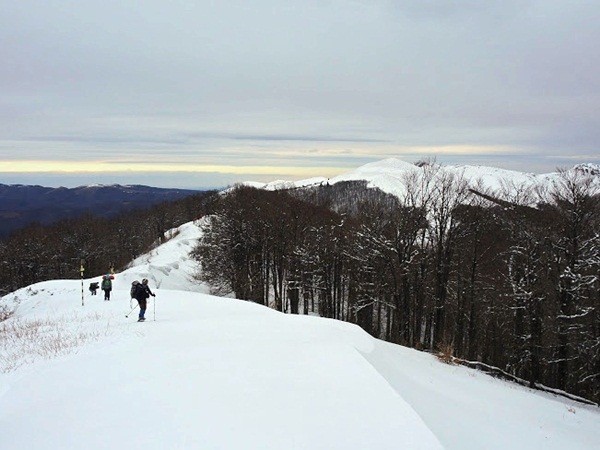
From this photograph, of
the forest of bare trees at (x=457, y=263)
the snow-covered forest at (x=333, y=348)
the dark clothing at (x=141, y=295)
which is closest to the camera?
the snow-covered forest at (x=333, y=348)

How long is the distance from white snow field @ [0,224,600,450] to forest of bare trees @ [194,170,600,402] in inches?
364

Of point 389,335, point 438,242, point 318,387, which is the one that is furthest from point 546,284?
point 318,387

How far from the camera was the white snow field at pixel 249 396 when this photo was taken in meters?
6.22

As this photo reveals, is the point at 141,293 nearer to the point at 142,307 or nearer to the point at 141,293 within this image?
the point at 141,293

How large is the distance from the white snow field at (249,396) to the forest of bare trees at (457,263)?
9.24m

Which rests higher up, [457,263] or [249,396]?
[249,396]

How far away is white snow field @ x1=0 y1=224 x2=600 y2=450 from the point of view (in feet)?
20.4

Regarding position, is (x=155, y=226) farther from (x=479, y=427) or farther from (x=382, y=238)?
(x=479, y=427)

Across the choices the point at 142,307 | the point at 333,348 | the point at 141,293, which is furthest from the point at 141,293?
the point at 333,348

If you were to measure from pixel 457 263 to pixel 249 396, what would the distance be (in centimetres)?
2747

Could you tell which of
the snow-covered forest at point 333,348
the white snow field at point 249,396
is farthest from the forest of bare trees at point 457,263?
the white snow field at point 249,396

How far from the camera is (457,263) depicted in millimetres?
31750

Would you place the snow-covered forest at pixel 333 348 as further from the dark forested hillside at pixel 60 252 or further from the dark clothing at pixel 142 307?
the dark forested hillside at pixel 60 252

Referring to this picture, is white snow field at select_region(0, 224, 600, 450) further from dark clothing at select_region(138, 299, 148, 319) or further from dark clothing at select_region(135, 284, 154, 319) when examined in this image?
dark clothing at select_region(135, 284, 154, 319)
